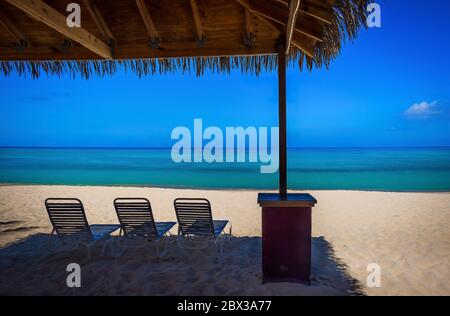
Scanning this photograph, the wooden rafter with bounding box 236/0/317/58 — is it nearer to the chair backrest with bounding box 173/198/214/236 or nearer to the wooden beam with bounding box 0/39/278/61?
the wooden beam with bounding box 0/39/278/61

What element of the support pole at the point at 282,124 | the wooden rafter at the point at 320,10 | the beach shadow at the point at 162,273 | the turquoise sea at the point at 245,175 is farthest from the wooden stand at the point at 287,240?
the turquoise sea at the point at 245,175

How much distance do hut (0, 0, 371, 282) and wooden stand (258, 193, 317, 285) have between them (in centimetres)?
1

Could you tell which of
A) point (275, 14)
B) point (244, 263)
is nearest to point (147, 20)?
point (275, 14)

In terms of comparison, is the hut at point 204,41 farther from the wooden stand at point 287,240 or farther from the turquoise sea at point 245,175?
the turquoise sea at point 245,175

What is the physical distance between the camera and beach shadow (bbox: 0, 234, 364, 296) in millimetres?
2889

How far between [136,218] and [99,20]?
8.15 feet

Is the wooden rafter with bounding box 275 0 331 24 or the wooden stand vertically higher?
the wooden rafter with bounding box 275 0 331 24

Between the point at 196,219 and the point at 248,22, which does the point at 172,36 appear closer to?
the point at 248,22

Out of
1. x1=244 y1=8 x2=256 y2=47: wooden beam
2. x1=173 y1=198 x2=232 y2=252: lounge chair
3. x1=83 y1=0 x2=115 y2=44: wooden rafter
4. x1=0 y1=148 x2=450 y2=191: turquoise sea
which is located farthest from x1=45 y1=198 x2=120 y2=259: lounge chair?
x1=0 y1=148 x2=450 y2=191: turquoise sea

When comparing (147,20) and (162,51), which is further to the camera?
(162,51)

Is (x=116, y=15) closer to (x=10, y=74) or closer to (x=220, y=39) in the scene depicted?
(x=220, y=39)

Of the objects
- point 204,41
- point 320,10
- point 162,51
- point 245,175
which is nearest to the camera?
point 320,10

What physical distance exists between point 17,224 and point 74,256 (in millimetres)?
2778

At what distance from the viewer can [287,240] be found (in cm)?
313
